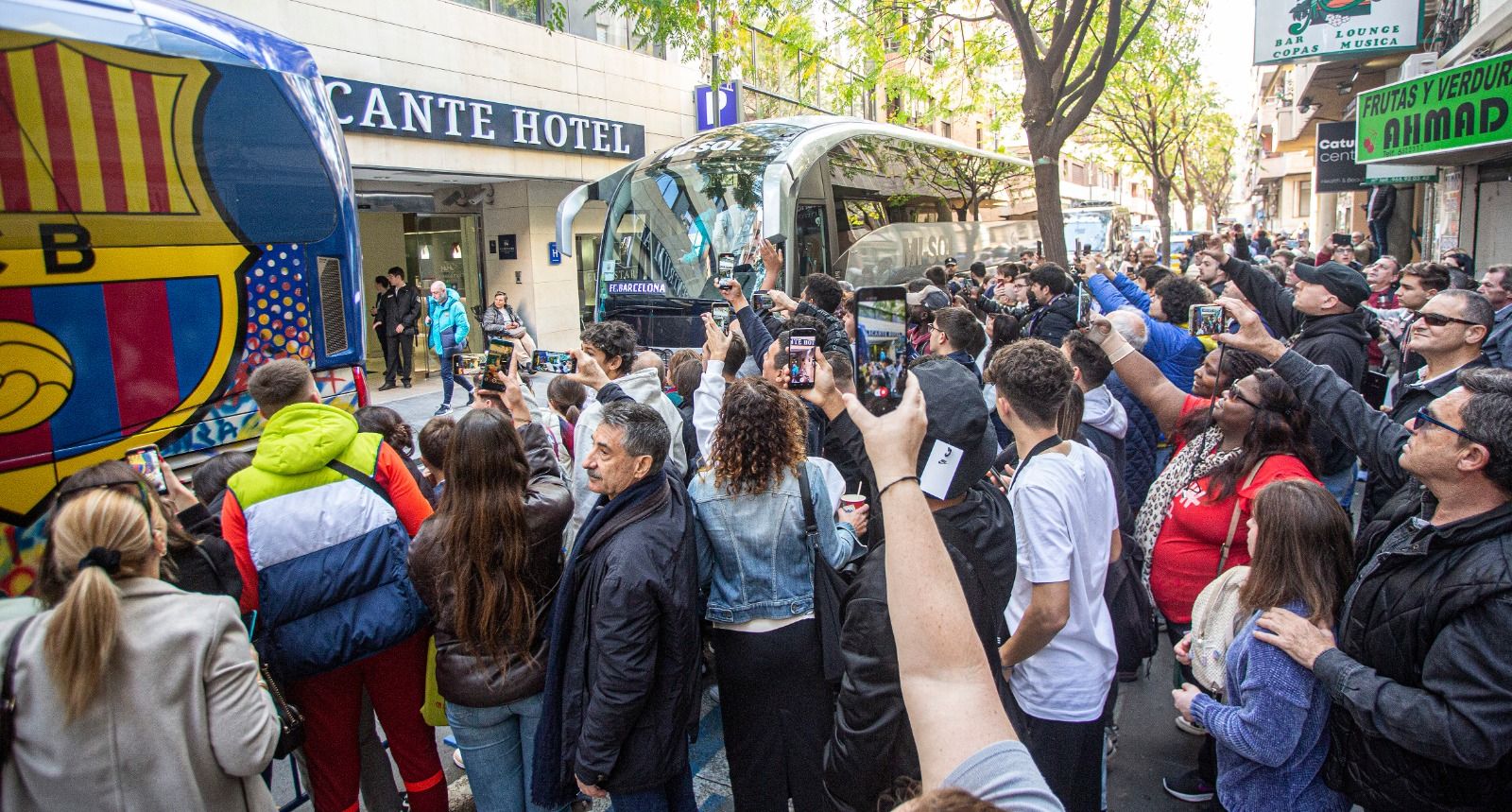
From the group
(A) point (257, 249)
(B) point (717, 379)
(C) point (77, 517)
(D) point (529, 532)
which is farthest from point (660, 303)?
(C) point (77, 517)

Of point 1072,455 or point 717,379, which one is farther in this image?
point 717,379

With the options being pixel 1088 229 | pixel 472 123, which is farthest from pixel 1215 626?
pixel 1088 229

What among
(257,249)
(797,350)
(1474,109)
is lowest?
(797,350)

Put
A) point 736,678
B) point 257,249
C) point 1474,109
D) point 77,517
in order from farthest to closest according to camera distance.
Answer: point 1474,109 < point 257,249 < point 736,678 < point 77,517

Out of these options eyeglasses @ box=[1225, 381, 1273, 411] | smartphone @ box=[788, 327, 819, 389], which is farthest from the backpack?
smartphone @ box=[788, 327, 819, 389]

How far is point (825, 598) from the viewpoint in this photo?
3.06 metres

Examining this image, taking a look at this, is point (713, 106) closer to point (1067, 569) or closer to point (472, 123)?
point (472, 123)

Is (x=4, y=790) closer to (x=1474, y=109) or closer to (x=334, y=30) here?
(x=1474, y=109)

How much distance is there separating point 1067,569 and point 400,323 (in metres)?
14.1

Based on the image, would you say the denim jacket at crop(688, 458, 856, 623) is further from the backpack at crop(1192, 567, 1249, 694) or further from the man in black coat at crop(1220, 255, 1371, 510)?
the man in black coat at crop(1220, 255, 1371, 510)

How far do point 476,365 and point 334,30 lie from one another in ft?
37.6

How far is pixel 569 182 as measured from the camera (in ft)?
59.5

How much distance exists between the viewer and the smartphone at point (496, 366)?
4.16 metres

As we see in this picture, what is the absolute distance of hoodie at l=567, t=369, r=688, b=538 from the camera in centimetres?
363
